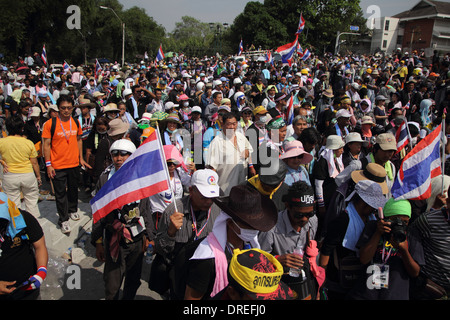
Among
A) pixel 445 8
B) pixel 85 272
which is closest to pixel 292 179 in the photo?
pixel 85 272

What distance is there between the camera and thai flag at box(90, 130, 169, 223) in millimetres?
2975

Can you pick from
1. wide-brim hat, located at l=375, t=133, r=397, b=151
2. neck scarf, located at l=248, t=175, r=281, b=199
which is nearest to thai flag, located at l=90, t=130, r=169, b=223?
neck scarf, located at l=248, t=175, r=281, b=199

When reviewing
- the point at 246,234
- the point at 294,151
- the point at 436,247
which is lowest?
the point at 436,247

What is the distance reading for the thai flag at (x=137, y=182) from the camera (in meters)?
2.97

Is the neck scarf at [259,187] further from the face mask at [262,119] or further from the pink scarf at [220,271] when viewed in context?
the face mask at [262,119]

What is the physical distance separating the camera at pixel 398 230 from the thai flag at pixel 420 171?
0.94 meters

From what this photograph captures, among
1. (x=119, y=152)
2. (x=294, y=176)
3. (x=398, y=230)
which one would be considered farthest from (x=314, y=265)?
(x=119, y=152)

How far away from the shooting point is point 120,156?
11.7ft

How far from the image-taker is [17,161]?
15.5 ft

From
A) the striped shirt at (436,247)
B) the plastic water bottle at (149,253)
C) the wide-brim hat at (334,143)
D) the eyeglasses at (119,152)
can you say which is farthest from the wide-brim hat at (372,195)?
the eyeglasses at (119,152)

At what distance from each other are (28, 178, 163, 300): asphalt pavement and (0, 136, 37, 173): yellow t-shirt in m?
1.08

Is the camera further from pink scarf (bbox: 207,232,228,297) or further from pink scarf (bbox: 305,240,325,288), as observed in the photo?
pink scarf (bbox: 207,232,228,297)

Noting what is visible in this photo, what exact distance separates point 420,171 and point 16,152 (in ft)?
17.2

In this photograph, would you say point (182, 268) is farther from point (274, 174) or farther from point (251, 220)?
point (274, 174)
